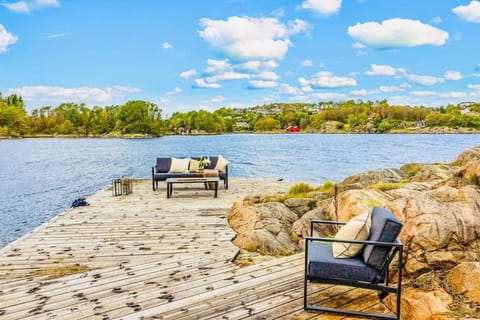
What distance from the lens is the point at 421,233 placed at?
10.8 feet

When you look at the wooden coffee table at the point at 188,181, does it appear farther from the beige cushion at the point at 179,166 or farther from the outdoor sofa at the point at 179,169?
the beige cushion at the point at 179,166

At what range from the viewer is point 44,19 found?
3316 cm

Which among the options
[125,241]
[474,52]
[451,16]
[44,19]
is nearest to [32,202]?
[125,241]

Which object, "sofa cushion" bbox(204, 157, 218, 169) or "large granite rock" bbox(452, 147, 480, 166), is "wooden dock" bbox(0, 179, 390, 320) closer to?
"sofa cushion" bbox(204, 157, 218, 169)

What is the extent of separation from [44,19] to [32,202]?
2725cm

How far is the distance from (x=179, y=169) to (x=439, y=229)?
6.46 m

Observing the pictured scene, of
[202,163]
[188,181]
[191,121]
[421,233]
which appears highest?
[191,121]

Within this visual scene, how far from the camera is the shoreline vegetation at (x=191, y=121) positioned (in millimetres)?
70938

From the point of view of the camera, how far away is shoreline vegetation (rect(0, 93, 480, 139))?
7094 centimetres

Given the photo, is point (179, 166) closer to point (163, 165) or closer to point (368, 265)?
Answer: point (163, 165)

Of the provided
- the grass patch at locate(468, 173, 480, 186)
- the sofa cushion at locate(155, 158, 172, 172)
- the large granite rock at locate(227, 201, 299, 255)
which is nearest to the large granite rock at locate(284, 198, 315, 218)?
the large granite rock at locate(227, 201, 299, 255)

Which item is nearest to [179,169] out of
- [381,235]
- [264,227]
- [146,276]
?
[264,227]

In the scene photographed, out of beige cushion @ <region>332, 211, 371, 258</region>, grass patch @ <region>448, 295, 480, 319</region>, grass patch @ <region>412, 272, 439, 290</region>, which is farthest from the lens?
grass patch @ <region>412, 272, 439, 290</region>

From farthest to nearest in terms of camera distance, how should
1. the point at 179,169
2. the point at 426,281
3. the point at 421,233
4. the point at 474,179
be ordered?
1. the point at 179,169
2. the point at 474,179
3. the point at 421,233
4. the point at 426,281
